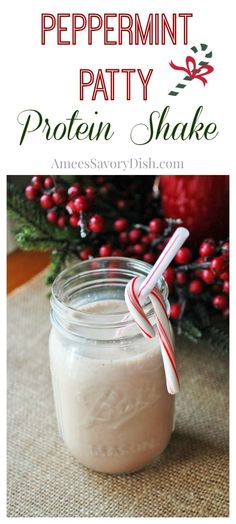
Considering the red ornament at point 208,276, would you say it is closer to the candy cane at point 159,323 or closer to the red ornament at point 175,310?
the red ornament at point 175,310

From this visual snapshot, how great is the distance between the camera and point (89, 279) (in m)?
0.94

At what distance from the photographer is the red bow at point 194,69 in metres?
0.89

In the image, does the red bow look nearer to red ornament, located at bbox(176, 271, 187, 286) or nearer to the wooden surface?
red ornament, located at bbox(176, 271, 187, 286)

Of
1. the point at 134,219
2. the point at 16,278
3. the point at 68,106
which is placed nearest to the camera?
the point at 68,106

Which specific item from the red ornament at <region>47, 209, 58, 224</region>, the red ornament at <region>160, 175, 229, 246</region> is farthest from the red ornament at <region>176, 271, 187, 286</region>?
the red ornament at <region>47, 209, 58, 224</region>

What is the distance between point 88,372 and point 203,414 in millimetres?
251

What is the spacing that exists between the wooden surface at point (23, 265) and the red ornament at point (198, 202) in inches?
12.8

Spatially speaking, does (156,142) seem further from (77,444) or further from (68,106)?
(77,444)

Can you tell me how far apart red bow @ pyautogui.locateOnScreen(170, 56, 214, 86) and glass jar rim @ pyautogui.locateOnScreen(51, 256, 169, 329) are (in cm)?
26

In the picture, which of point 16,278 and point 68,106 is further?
point 16,278

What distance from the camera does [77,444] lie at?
0.88 meters
